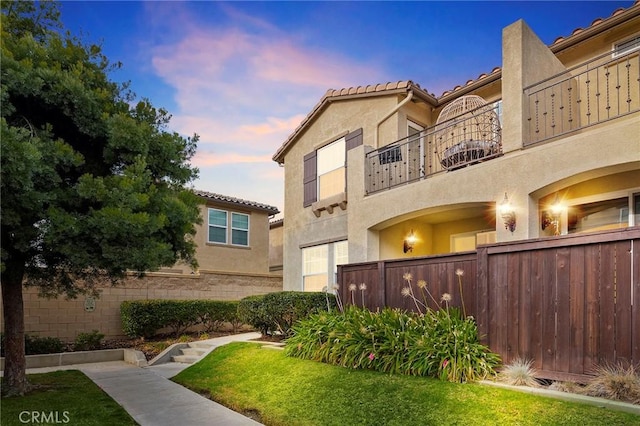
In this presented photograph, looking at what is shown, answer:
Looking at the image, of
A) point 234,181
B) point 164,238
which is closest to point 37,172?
point 164,238

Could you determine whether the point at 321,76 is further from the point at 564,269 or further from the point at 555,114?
the point at 564,269

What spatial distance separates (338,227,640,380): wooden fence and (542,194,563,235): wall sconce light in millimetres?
2357

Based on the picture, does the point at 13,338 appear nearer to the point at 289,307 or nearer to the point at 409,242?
the point at 289,307

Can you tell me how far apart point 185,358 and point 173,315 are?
274 centimetres

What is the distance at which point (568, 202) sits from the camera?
27.3 ft

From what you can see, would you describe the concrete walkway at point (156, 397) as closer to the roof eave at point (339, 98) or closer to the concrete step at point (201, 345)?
the concrete step at point (201, 345)

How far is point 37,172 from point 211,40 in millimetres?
7385

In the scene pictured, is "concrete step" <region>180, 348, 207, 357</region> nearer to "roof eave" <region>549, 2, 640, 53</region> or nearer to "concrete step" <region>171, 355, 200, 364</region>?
"concrete step" <region>171, 355, 200, 364</region>

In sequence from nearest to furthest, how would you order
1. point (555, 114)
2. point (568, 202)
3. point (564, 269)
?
point (564, 269) < point (568, 202) < point (555, 114)

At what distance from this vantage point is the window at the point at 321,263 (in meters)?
12.7

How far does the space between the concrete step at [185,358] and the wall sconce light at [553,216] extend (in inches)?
341

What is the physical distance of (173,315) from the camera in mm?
13336

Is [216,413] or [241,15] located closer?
[216,413]

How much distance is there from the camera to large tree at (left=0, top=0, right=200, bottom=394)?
17.1 ft
